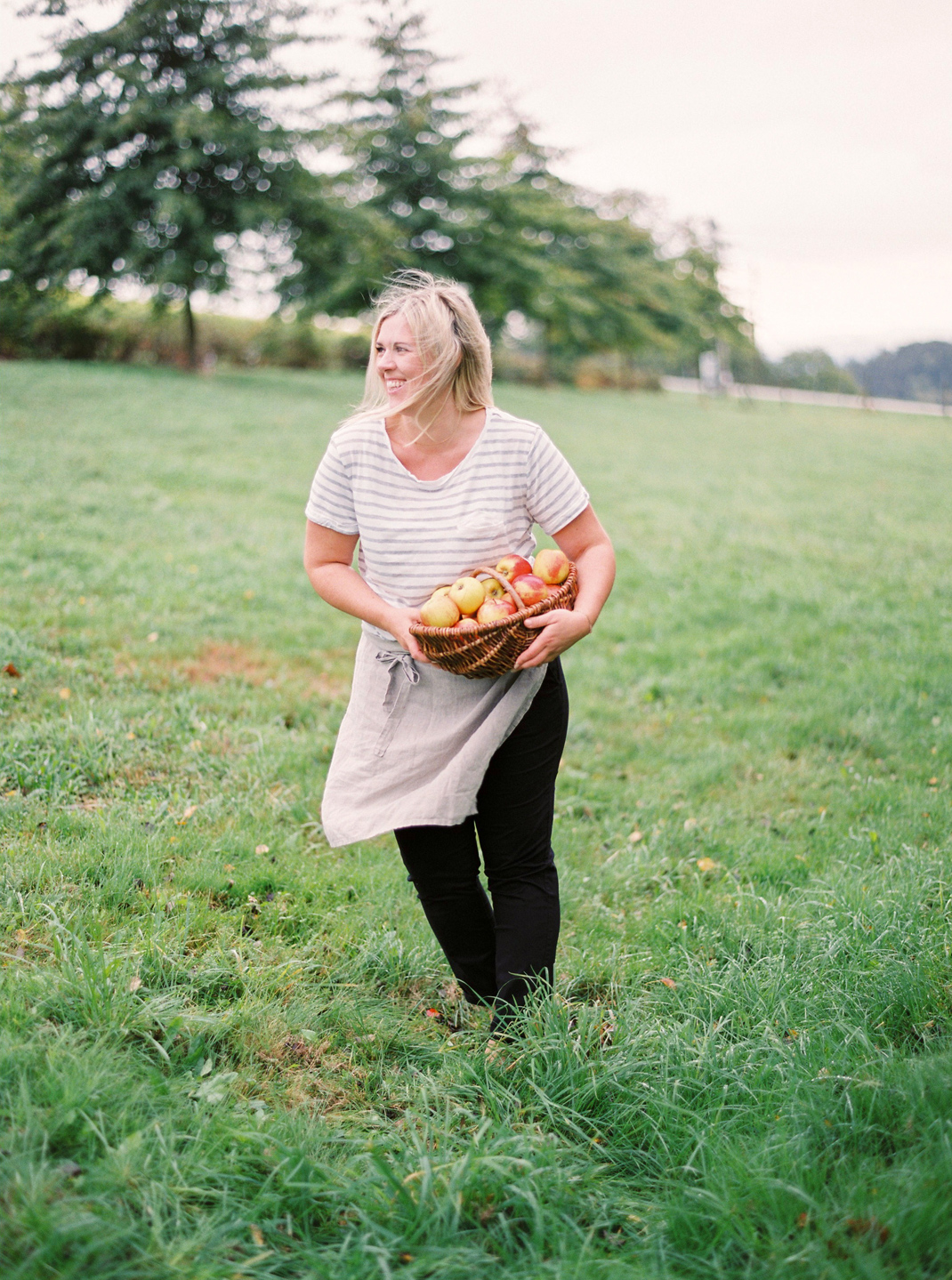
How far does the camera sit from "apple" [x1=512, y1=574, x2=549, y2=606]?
2.36m

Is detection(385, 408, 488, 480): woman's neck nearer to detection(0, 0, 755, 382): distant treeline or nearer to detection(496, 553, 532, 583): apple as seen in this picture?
detection(496, 553, 532, 583): apple

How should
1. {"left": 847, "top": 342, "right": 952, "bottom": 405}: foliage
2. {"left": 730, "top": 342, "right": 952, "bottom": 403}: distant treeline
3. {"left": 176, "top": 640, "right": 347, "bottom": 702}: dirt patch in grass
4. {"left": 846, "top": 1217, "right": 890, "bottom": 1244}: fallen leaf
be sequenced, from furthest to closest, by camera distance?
1. {"left": 730, "top": 342, "right": 952, "bottom": 403}: distant treeline
2. {"left": 847, "top": 342, "right": 952, "bottom": 405}: foliage
3. {"left": 176, "top": 640, "right": 347, "bottom": 702}: dirt patch in grass
4. {"left": 846, "top": 1217, "right": 890, "bottom": 1244}: fallen leaf

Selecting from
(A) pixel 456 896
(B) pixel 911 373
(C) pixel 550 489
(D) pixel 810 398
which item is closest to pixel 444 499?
(C) pixel 550 489

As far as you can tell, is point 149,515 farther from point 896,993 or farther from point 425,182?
point 425,182

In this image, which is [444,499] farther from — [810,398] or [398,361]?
[810,398]

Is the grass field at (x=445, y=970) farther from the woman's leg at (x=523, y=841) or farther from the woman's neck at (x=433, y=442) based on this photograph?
the woman's neck at (x=433, y=442)

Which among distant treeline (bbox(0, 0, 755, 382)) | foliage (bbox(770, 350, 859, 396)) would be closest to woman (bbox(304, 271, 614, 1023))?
distant treeline (bbox(0, 0, 755, 382))

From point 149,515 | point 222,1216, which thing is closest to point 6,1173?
point 222,1216

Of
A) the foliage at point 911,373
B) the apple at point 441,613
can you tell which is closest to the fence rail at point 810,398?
the foliage at point 911,373

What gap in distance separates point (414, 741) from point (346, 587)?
47 cm

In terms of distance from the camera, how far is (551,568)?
2.49 meters

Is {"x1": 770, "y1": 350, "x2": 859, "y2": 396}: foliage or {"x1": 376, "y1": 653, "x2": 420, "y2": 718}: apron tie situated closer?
{"x1": 376, "y1": 653, "x2": 420, "y2": 718}: apron tie

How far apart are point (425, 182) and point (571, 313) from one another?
6649mm

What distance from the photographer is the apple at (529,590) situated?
Answer: 2361 millimetres
